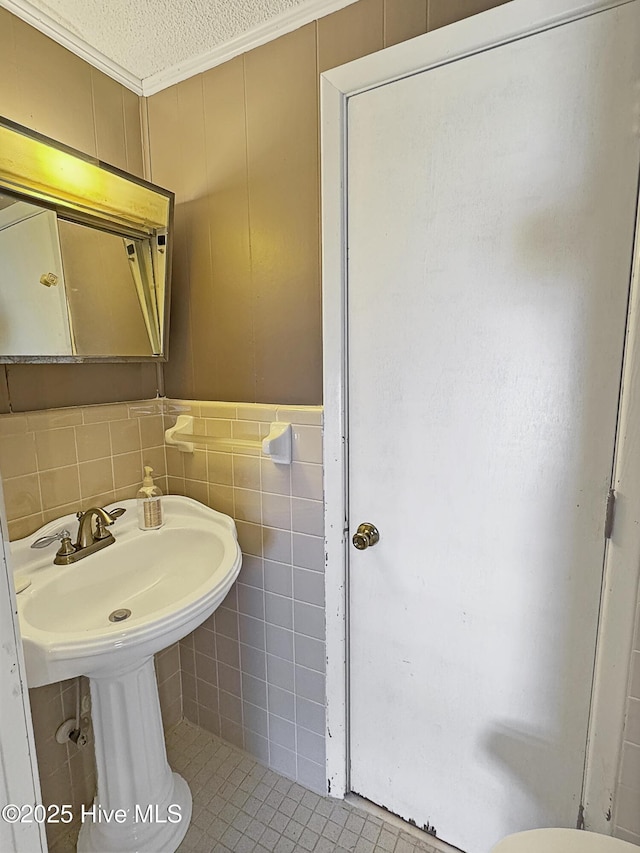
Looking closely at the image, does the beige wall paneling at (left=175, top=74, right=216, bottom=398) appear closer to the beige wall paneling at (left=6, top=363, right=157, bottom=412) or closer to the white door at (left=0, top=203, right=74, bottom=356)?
the beige wall paneling at (left=6, top=363, right=157, bottom=412)

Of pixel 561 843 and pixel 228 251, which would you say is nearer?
pixel 561 843

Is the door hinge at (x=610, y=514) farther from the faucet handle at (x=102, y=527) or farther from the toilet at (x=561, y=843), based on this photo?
the faucet handle at (x=102, y=527)

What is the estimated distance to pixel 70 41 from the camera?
1148 mm

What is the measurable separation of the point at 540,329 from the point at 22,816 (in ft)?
4.18

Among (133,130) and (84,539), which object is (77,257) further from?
(84,539)

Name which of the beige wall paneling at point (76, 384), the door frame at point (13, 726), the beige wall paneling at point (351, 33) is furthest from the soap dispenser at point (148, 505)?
the beige wall paneling at point (351, 33)

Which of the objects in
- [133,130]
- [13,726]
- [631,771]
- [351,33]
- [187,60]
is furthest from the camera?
[133,130]

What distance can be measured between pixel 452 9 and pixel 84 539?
156cm

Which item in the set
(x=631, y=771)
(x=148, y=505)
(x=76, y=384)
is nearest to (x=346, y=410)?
(x=148, y=505)

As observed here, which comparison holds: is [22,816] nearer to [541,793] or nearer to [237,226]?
[541,793]

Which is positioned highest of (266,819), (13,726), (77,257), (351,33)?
(351,33)

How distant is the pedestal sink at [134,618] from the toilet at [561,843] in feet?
2.49

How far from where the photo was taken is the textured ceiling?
1.05m

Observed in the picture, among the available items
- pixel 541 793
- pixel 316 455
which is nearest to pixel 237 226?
pixel 316 455
